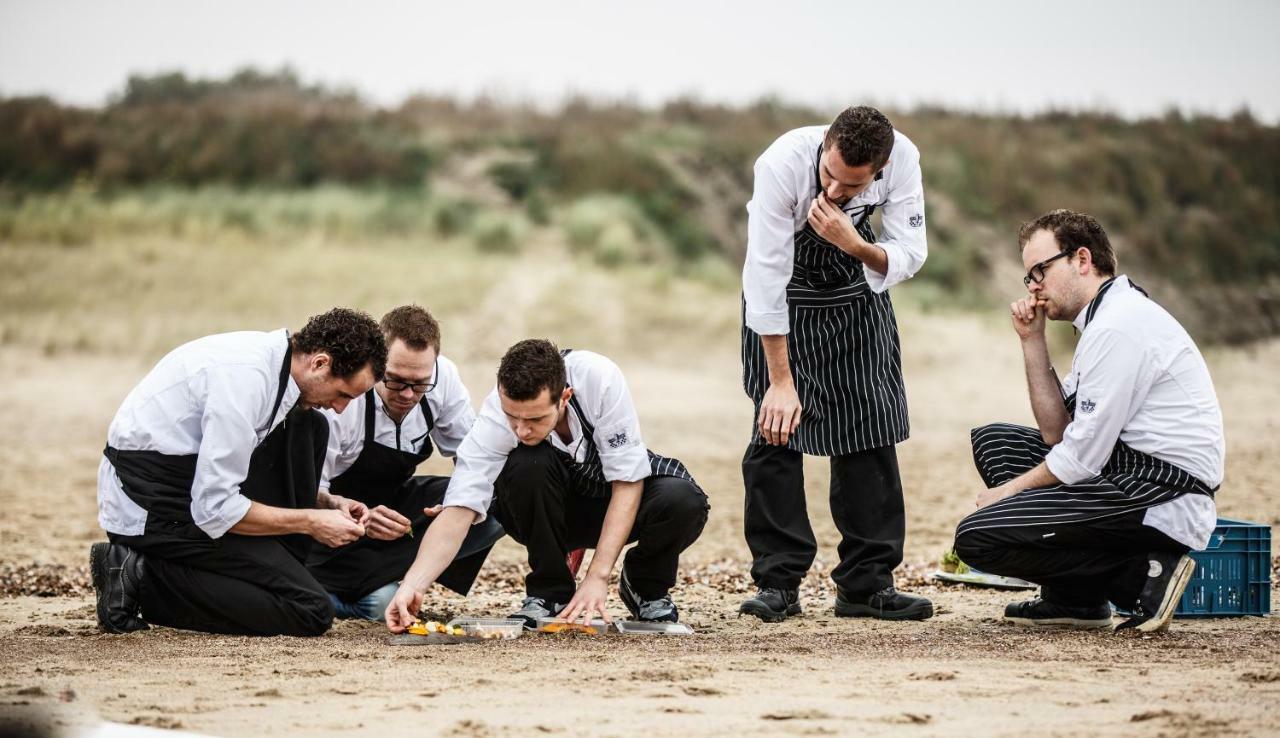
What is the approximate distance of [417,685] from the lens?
13.7 ft

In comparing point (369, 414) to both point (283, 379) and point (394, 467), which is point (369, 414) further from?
point (283, 379)

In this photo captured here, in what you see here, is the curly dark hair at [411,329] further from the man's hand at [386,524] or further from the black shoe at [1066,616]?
the black shoe at [1066,616]

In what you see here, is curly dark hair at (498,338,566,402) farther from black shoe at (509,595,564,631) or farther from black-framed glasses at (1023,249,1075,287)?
black-framed glasses at (1023,249,1075,287)

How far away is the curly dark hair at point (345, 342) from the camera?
4941 millimetres

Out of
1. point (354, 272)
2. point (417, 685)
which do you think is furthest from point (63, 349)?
point (417, 685)

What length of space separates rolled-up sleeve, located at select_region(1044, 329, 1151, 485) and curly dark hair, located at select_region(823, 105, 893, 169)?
1.03m

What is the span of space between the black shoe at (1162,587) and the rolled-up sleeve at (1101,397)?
401 mm

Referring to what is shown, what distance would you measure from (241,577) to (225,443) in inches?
24.0

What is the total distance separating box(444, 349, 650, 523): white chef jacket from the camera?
523cm

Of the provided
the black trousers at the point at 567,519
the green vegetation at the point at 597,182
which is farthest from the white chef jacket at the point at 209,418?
the green vegetation at the point at 597,182

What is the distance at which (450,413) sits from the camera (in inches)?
236

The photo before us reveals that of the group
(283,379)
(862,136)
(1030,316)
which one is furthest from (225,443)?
(1030,316)

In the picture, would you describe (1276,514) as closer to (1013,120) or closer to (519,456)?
(519,456)

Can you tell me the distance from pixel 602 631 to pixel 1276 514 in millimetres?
6037
